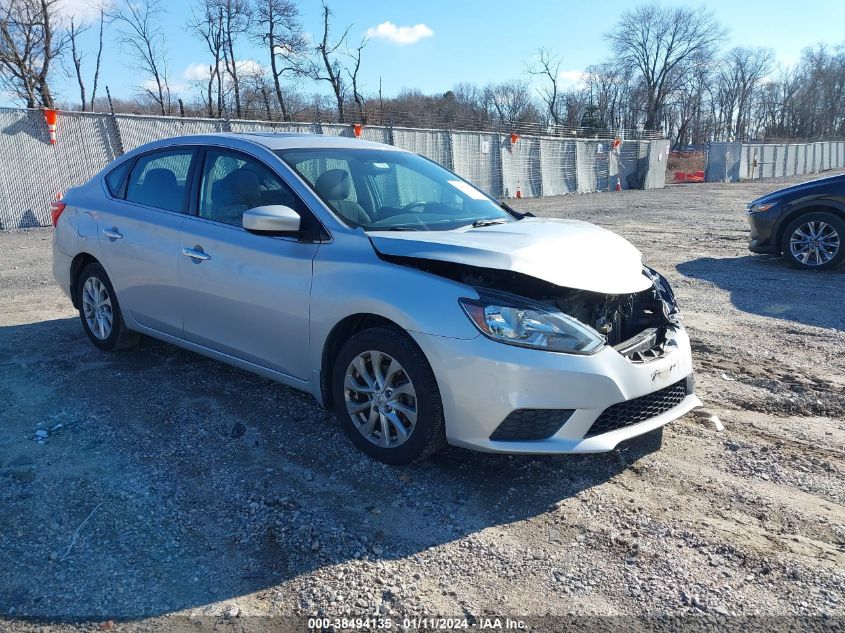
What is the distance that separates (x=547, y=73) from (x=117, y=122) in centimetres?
6673

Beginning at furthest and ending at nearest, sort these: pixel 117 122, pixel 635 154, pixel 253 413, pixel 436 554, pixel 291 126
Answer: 1. pixel 635 154
2. pixel 291 126
3. pixel 117 122
4. pixel 253 413
5. pixel 436 554

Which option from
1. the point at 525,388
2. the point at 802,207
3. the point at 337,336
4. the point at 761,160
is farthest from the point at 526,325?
the point at 761,160

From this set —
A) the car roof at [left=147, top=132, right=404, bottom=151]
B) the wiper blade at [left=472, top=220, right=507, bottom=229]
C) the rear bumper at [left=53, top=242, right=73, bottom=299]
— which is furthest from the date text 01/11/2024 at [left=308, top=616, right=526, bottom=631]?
the rear bumper at [left=53, top=242, right=73, bottom=299]

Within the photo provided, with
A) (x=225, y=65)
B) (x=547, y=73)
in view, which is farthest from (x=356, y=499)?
(x=547, y=73)

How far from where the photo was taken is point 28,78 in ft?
88.2

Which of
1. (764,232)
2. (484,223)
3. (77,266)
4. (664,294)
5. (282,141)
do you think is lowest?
(764,232)

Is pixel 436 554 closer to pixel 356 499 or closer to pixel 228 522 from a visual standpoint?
pixel 356 499

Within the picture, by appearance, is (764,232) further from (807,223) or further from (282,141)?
(282,141)

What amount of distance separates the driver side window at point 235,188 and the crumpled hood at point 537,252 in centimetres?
80

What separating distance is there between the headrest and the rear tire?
86.0 inches

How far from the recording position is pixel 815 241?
8.66m

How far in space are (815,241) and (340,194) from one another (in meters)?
7.34

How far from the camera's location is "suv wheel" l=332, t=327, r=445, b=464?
3.24 meters

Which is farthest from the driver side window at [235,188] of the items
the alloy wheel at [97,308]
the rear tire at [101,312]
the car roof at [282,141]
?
the alloy wheel at [97,308]
